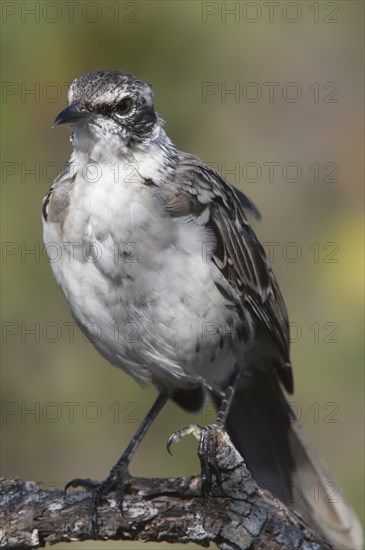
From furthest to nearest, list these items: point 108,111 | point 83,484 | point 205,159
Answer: point 205,159, point 83,484, point 108,111

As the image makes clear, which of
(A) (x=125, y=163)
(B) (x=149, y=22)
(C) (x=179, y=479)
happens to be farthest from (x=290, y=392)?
(B) (x=149, y=22)

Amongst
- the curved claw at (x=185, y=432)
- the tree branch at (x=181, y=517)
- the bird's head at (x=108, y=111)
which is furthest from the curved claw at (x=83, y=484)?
the bird's head at (x=108, y=111)

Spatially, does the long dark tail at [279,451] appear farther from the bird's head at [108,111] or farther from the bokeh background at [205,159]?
the bird's head at [108,111]

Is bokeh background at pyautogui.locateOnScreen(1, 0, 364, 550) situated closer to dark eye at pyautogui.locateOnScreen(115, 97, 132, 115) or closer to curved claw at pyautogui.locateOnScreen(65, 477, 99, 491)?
curved claw at pyautogui.locateOnScreen(65, 477, 99, 491)

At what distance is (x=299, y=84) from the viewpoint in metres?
8.51

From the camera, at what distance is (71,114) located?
5777 mm

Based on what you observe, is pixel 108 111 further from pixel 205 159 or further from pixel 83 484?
pixel 83 484

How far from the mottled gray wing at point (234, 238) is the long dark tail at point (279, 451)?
12.0 inches

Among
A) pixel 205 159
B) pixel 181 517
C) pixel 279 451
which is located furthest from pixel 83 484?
pixel 205 159

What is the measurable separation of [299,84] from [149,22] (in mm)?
1913

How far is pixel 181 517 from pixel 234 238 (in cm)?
173

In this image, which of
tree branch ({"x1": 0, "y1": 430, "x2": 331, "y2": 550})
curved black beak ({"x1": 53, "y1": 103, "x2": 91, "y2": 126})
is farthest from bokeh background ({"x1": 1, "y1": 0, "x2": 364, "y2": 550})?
tree branch ({"x1": 0, "y1": 430, "x2": 331, "y2": 550})

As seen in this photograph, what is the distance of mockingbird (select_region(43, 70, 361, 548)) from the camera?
5.96 m

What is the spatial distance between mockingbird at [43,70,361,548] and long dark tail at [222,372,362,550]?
1.64 ft
